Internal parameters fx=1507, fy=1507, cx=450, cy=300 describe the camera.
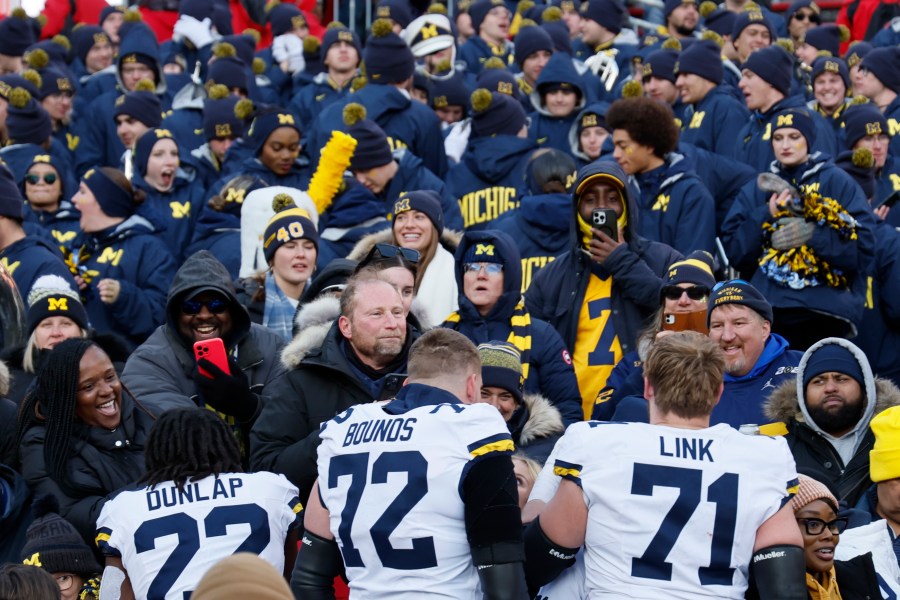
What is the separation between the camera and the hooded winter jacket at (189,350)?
705 centimetres

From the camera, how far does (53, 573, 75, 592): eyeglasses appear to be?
595 centimetres

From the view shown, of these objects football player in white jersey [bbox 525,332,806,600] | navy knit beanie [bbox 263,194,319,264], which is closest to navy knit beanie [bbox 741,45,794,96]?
navy knit beanie [bbox 263,194,319,264]

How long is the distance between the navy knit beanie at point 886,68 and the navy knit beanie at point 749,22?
4.04 feet

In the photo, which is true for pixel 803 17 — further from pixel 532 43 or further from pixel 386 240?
pixel 386 240

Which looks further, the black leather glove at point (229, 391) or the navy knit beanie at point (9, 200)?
the navy knit beanie at point (9, 200)

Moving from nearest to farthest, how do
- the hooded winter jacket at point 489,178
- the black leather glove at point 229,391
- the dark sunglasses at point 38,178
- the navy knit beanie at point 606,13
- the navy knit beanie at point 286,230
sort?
the black leather glove at point 229,391, the navy knit beanie at point 286,230, the hooded winter jacket at point 489,178, the dark sunglasses at point 38,178, the navy knit beanie at point 606,13

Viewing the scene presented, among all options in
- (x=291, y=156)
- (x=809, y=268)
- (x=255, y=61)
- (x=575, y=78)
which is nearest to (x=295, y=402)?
(x=809, y=268)

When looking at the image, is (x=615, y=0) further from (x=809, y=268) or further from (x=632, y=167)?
(x=809, y=268)

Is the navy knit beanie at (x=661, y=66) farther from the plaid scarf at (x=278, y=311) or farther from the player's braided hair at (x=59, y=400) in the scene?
the player's braided hair at (x=59, y=400)

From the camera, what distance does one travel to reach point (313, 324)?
22.7ft

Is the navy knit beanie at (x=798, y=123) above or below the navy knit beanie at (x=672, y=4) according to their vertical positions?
below

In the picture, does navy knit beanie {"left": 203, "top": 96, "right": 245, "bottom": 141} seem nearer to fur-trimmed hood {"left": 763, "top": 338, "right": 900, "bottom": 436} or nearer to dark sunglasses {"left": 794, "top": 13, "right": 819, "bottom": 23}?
dark sunglasses {"left": 794, "top": 13, "right": 819, "bottom": 23}

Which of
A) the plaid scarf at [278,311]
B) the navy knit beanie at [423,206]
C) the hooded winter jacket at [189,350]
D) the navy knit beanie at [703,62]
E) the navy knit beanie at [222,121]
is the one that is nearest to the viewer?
the hooded winter jacket at [189,350]

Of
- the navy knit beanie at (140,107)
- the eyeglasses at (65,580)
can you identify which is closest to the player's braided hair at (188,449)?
the eyeglasses at (65,580)
